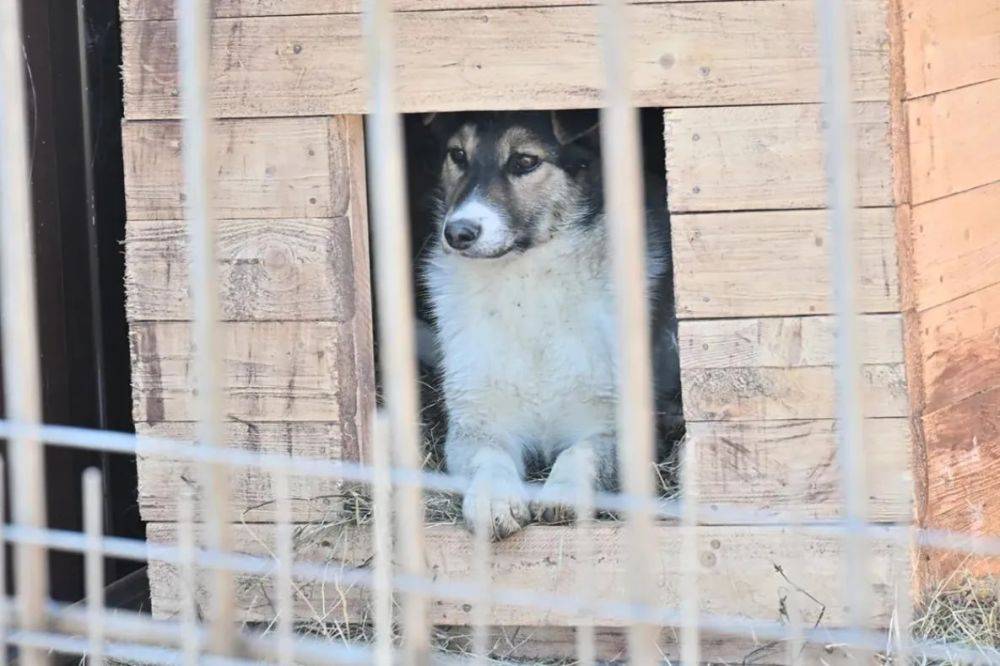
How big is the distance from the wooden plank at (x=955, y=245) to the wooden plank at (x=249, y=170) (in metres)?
1.34

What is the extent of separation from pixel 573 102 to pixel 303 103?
63cm

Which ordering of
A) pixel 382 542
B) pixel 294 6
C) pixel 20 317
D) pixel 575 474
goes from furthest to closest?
pixel 575 474 → pixel 294 6 → pixel 20 317 → pixel 382 542

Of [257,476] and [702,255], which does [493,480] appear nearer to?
[257,476]

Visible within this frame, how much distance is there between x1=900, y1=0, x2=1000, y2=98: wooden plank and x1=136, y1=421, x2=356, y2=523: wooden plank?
1554mm

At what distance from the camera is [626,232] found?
4.27ft

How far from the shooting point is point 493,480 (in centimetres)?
354

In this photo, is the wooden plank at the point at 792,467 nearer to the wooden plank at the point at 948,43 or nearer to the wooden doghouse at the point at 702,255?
the wooden doghouse at the point at 702,255

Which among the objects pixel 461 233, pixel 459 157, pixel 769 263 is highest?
pixel 459 157

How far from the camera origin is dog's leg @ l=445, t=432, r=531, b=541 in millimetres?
3420

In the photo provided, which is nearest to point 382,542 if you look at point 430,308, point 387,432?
point 387,432

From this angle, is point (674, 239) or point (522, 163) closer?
point (674, 239)

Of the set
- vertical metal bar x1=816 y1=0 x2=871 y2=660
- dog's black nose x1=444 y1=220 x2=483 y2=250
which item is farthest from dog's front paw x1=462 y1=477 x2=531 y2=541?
vertical metal bar x1=816 y1=0 x2=871 y2=660

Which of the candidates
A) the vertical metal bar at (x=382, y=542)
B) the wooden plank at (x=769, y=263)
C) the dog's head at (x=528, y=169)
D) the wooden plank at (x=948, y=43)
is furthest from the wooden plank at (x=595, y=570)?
the vertical metal bar at (x=382, y=542)

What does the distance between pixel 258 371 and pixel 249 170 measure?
1.58 feet
